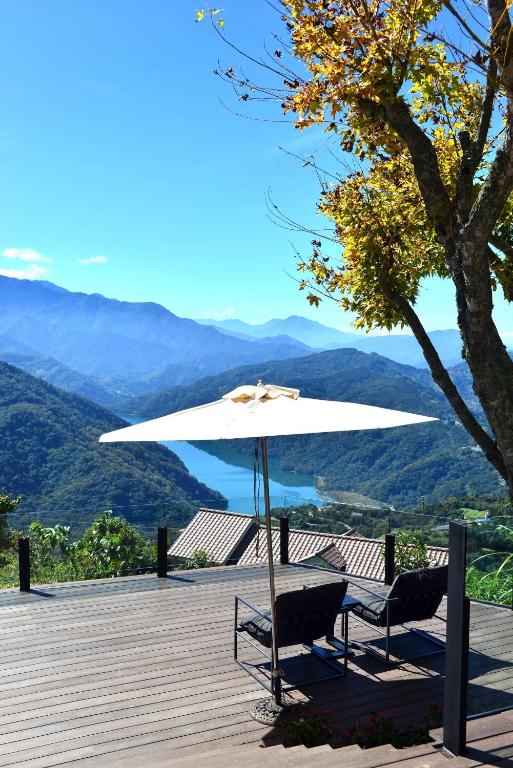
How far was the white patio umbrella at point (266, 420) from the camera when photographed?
3.67m

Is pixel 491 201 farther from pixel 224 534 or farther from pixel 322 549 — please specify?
pixel 224 534

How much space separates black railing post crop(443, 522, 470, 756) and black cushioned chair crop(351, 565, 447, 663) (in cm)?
164

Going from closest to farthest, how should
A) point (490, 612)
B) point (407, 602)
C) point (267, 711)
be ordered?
point (267, 711)
point (407, 602)
point (490, 612)

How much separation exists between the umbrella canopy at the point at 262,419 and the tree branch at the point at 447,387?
8.8 inches

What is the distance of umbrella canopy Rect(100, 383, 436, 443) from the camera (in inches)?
144

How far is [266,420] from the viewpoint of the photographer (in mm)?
3752

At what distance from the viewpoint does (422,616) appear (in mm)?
4949

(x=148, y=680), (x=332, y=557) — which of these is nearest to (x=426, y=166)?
(x=148, y=680)

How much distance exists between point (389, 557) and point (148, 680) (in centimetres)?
315

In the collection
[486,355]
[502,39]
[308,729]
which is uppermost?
[502,39]

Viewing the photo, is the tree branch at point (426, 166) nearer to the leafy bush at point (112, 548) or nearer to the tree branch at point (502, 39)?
the tree branch at point (502, 39)

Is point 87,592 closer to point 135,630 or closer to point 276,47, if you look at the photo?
point 135,630

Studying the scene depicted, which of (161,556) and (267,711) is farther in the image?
(161,556)

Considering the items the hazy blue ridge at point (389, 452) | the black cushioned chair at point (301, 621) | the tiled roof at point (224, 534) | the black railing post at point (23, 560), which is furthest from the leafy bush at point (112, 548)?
the hazy blue ridge at point (389, 452)
